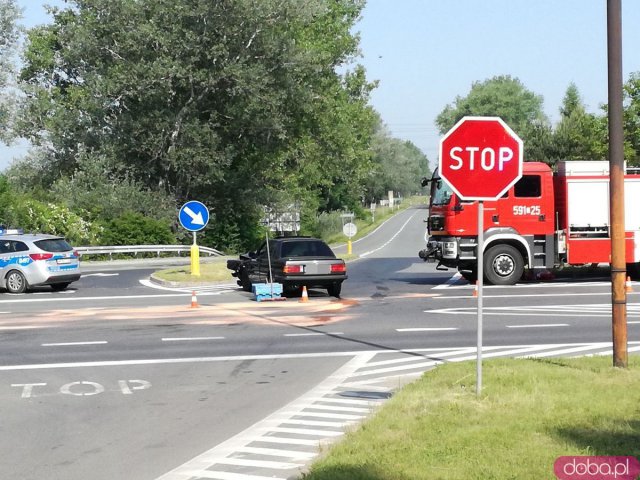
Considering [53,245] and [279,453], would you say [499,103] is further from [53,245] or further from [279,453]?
[279,453]

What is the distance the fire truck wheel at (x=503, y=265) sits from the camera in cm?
2789

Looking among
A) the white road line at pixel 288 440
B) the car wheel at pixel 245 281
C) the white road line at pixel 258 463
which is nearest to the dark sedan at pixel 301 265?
the car wheel at pixel 245 281

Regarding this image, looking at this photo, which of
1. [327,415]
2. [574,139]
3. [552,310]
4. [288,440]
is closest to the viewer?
[288,440]

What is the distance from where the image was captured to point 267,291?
2495 centimetres

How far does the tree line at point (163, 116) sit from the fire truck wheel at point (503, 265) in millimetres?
25783

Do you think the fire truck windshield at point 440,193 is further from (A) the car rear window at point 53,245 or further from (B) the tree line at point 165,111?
(B) the tree line at point 165,111

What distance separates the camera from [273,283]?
2533cm

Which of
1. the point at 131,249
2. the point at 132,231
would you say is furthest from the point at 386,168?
the point at 131,249

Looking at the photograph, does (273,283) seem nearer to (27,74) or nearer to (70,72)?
(70,72)

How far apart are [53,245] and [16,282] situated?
1.48m

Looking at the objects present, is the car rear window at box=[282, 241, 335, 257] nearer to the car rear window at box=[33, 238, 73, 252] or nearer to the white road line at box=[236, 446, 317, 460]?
the car rear window at box=[33, 238, 73, 252]

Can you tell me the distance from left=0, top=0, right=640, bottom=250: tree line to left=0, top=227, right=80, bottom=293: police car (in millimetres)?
21016

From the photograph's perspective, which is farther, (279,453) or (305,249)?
(305,249)

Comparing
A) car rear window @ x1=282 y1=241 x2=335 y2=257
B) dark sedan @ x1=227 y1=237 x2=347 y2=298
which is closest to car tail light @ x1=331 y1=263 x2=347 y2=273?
dark sedan @ x1=227 y1=237 x2=347 y2=298
